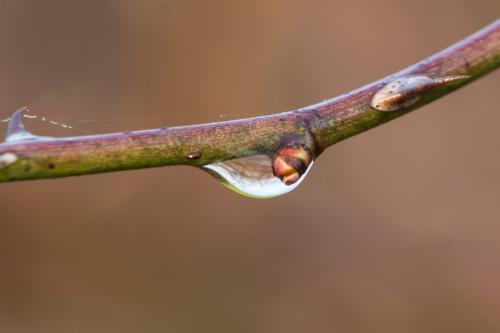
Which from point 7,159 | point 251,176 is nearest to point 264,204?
point 251,176

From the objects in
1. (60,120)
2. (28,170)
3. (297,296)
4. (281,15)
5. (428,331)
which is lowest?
(28,170)

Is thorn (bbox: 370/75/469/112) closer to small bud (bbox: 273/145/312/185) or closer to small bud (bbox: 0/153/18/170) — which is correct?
small bud (bbox: 273/145/312/185)

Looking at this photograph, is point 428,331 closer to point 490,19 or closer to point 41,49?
point 490,19

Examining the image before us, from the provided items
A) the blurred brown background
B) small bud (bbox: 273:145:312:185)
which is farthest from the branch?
the blurred brown background

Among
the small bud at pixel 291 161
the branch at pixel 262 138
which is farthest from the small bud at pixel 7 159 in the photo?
the small bud at pixel 291 161

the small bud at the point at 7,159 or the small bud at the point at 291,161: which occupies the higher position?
the small bud at the point at 291,161

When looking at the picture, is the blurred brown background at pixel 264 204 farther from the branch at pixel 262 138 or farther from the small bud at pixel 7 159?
the small bud at pixel 7 159

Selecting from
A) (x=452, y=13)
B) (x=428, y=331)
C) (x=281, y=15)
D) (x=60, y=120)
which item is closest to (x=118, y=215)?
(x=60, y=120)
